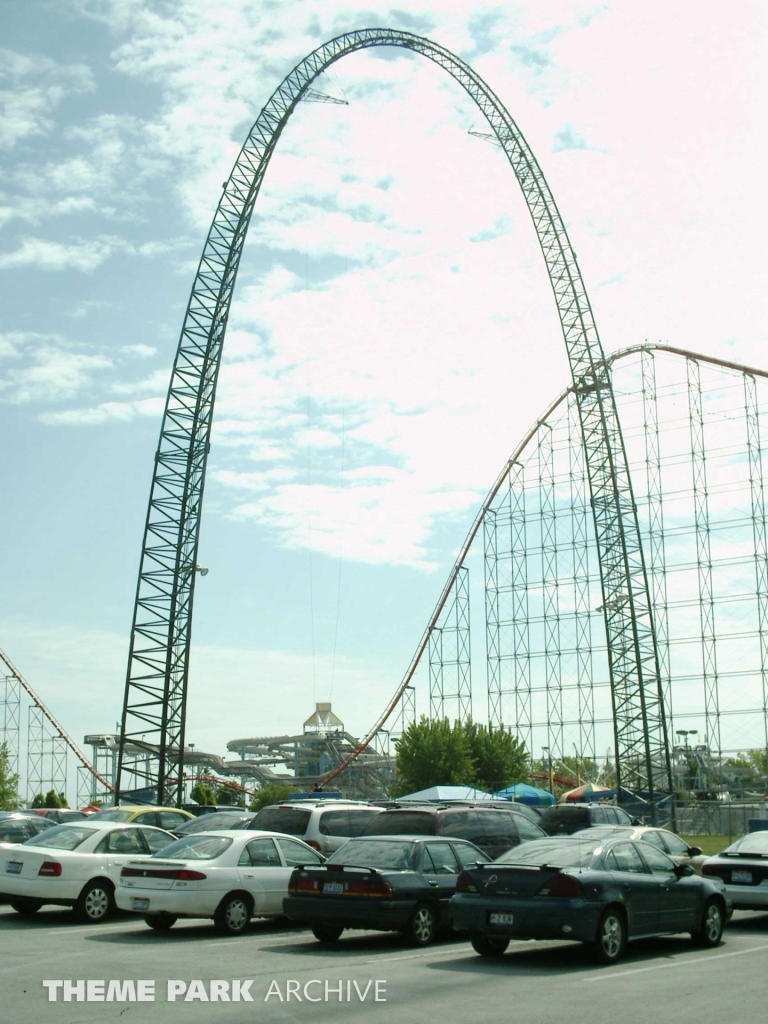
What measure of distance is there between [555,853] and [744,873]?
4384mm

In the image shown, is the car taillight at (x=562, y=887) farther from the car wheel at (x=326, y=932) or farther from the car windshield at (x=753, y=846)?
the car windshield at (x=753, y=846)

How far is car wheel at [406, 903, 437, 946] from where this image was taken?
13.0 meters

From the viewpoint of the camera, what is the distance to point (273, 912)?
14523 mm

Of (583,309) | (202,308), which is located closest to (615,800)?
(583,309)

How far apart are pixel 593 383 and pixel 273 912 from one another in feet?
122

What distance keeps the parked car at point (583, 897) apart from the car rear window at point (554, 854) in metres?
0.01

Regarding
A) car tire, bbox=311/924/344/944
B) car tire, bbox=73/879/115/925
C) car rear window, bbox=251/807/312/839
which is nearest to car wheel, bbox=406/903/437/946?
car tire, bbox=311/924/344/944

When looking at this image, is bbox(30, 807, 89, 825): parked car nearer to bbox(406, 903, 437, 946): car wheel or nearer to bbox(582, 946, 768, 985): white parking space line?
bbox(406, 903, 437, 946): car wheel

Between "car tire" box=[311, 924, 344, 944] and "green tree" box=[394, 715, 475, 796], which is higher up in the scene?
"green tree" box=[394, 715, 475, 796]

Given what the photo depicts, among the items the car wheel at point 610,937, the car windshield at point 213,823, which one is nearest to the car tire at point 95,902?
the car windshield at point 213,823

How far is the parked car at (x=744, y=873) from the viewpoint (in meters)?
15.3

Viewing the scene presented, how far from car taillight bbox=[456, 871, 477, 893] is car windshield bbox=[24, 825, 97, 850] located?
5.66 metres

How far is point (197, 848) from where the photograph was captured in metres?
A: 14.4

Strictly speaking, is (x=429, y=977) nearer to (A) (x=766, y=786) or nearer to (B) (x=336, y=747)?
(A) (x=766, y=786)
